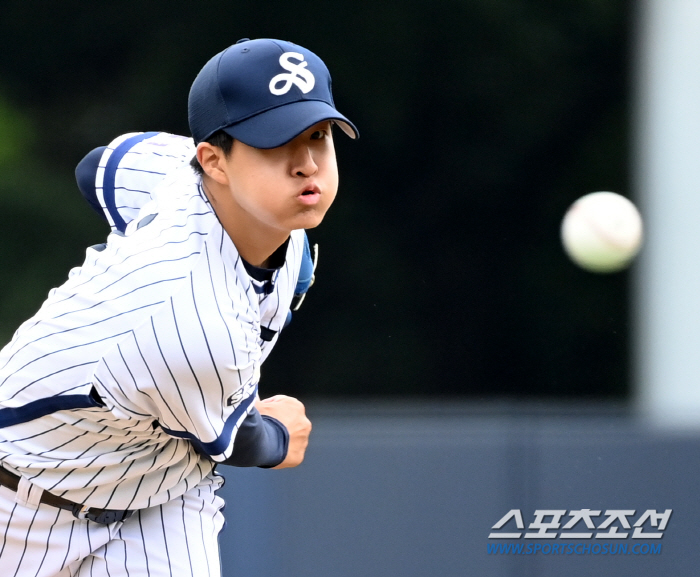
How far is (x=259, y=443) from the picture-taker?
1993mm

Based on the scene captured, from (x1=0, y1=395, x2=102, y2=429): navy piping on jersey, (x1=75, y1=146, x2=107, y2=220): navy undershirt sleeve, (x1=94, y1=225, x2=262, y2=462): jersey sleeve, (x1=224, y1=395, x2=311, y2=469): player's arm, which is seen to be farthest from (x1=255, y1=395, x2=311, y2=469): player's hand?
(x1=75, y1=146, x2=107, y2=220): navy undershirt sleeve

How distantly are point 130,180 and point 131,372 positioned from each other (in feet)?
2.22

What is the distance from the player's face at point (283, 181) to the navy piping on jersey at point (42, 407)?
1.50 ft

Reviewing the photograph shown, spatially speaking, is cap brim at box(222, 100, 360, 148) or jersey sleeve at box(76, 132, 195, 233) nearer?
cap brim at box(222, 100, 360, 148)

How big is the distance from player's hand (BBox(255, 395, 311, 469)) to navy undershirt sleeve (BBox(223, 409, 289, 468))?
2 cm

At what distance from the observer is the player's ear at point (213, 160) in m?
1.76

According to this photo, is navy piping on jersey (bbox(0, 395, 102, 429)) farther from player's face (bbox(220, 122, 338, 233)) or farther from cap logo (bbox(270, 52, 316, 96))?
cap logo (bbox(270, 52, 316, 96))

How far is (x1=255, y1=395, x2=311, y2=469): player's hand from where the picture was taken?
2.14 metres

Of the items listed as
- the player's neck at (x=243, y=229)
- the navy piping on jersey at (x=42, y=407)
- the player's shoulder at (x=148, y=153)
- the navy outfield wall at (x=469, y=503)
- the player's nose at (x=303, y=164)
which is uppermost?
the player's shoulder at (x=148, y=153)

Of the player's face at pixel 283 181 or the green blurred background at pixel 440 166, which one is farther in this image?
the green blurred background at pixel 440 166

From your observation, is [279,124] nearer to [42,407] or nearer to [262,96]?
[262,96]

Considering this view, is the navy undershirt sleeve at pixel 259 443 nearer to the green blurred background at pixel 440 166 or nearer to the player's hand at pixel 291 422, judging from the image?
the player's hand at pixel 291 422

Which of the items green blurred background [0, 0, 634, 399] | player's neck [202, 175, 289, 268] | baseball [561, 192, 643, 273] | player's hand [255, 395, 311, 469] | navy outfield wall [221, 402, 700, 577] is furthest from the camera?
green blurred background [0, 0, 634, 399]

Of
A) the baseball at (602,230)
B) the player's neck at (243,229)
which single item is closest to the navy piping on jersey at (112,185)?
the player's neck at (243,229)
